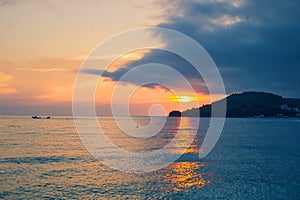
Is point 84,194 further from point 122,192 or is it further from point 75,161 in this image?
point 75,161

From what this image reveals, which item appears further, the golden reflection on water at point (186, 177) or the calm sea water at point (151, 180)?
the golden reflection on water at point (186, 177)

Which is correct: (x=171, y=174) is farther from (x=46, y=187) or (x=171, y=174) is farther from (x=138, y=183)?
(x=46, y=187)

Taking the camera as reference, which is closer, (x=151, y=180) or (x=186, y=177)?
(x=151, y=180)

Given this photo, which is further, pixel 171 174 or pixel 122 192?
pixel 171 174

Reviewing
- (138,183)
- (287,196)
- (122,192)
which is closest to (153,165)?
(138,183)

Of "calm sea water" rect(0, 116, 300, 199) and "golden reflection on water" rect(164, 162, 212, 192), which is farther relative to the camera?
"golden reflection on water" rect(164, 162, 212, 192)

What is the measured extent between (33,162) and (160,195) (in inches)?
1032

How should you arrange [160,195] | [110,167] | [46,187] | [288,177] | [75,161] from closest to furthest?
[160,195], [46,187], [288,177], [110,167], [75,161]

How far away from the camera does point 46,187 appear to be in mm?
32344

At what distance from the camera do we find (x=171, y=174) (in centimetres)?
4041

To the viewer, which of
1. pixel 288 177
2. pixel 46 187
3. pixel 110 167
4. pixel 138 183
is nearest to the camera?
pixel 46 187

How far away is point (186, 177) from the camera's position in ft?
126

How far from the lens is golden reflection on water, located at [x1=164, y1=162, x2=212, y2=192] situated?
112 ft

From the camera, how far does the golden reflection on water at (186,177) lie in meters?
34.3
